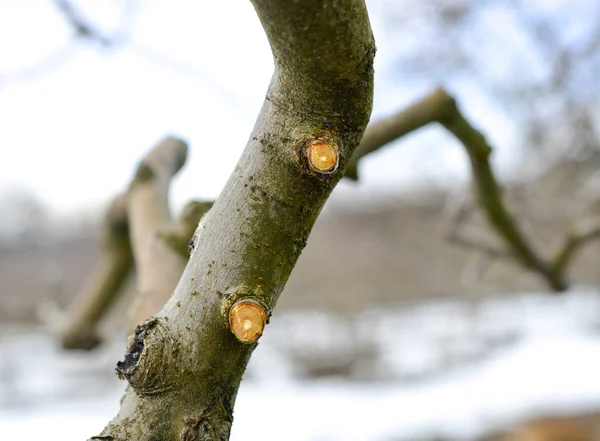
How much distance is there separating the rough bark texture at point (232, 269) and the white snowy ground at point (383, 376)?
2247mm

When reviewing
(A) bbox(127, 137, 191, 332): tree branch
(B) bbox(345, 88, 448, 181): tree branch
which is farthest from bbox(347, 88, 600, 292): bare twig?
(A) bbox(127, 137, 191, 332): tree branch

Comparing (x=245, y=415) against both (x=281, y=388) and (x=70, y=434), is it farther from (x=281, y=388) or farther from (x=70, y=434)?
(x=70, y=434)

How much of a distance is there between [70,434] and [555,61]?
224 centimetres

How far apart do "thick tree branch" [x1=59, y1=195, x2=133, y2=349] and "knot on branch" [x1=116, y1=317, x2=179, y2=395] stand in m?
0.47

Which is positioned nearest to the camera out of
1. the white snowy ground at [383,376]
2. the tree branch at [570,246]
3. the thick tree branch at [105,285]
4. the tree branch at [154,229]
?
the tree branch at [154,229]

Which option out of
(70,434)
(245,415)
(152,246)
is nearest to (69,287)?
(70,434)

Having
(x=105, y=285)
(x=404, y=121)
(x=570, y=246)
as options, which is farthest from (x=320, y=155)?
(x=570, y=246)

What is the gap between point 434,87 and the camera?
60cm

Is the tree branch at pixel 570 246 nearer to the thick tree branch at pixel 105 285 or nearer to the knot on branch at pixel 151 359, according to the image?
the thick tree branch at pixel 105 285

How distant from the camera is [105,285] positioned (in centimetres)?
86

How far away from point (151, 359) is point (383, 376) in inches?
114

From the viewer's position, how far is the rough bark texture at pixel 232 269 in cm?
27

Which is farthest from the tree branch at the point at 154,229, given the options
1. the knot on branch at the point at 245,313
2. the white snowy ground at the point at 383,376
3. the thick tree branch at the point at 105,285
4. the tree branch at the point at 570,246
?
the white snowy ground at the point at 383,376

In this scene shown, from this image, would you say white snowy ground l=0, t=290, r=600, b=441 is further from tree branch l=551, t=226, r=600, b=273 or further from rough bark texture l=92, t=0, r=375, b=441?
rough bark texture l=92, t=0, r=375, b=441
